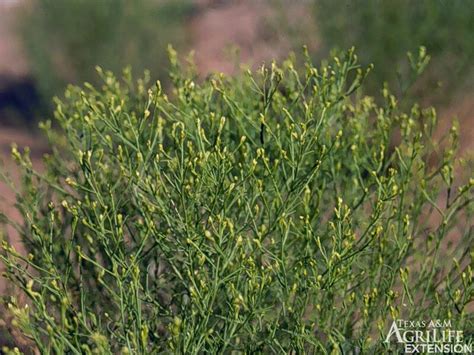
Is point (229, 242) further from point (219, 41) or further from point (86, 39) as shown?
point (219, 41)

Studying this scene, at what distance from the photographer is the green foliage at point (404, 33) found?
24.0 ft

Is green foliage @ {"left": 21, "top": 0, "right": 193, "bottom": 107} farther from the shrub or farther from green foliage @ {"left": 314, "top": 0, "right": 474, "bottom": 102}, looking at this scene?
the shrub

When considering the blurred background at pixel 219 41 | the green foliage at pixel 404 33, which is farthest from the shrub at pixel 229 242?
the green foliage at pixel 404 33

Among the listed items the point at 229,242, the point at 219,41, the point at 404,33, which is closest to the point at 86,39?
the point at 219,41

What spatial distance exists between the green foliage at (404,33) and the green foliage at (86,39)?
9.72ft

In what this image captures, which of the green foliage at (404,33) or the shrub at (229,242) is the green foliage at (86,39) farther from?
the shrub at (229,242)

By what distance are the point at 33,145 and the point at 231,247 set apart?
8.07 m

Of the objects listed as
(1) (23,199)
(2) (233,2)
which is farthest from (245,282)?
(2) (233,2)

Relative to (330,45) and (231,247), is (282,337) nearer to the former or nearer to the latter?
(231,247)

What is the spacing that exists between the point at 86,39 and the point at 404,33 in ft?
13.6

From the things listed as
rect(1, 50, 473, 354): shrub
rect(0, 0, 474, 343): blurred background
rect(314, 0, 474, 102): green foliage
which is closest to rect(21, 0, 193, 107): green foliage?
rect(0, 0, 474, 343): blurred background

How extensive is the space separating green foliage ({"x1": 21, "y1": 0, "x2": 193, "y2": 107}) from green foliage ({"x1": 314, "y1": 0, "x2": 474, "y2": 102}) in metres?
2.96

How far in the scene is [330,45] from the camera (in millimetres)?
7793

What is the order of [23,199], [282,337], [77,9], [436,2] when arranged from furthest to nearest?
[77,9]
[436,2]
[23,199]
[282,337]
